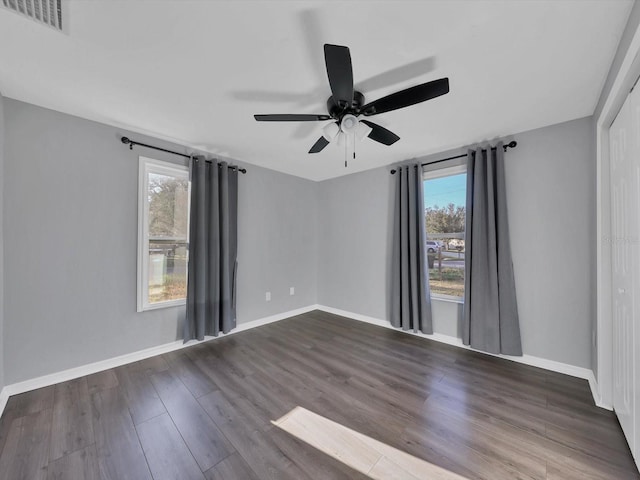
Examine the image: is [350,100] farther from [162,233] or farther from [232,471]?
[162,233]

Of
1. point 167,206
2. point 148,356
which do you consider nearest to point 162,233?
point 167,206

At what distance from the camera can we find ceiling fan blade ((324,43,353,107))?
1.23 m

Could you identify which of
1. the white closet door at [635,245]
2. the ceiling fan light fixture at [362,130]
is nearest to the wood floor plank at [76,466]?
the ceiling fan light fixture at [362,130]

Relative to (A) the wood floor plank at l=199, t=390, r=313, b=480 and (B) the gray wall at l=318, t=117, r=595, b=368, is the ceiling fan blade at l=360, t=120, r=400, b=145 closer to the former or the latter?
(B) the gray wall at l=318, t=117, r=595, b=368

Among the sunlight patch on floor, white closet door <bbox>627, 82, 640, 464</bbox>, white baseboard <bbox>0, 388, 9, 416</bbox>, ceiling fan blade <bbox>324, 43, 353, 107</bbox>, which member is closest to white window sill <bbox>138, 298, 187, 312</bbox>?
white baseboard <bbox>0, 388, 9, 416</bbox>

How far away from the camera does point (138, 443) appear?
5.18 ft

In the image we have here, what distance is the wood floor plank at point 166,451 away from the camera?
1.38m

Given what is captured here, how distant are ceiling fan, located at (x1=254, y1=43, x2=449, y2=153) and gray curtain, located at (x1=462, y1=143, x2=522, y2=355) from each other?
53.6 inches

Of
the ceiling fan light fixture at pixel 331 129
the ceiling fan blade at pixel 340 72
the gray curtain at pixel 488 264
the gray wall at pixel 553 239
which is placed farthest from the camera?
the gray curtain at pixel 488 264

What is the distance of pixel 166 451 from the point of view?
4.99ft

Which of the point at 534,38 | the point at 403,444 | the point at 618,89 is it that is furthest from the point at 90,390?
the point at 618,89

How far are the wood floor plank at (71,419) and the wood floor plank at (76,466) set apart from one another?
0.05m

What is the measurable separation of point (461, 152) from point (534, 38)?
1697 mm

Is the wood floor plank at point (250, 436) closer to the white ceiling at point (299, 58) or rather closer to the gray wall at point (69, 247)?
the gray wall at point (69, 247)
